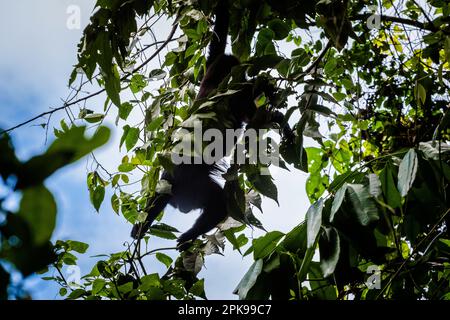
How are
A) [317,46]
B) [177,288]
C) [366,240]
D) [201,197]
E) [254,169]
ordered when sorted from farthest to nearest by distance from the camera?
1. [201,197]
2. [317,46]
3. [177,288]
4. [254,169]
5. [366,240]

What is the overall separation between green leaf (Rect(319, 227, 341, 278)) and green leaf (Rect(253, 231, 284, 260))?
283 mm

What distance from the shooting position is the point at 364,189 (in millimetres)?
1304

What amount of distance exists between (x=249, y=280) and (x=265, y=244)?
0.16 m

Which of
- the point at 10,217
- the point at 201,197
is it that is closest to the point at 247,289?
the point at 10,217

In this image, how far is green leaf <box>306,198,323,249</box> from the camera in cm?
120

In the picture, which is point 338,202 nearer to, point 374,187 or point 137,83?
point 374,187

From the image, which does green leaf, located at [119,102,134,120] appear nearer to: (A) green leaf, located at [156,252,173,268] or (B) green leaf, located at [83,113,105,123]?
(B) green leaf, located at [83,113,105,123]

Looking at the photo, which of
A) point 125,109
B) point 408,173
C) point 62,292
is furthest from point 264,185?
point 62,292

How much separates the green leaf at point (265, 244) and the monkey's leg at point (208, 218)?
207 centimetres

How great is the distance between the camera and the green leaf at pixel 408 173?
48.7 inches

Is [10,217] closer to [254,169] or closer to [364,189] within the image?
[364,189]

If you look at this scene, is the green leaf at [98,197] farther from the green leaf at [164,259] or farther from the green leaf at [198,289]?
the green leaf at [198,289]

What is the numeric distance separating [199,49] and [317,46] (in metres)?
1.05

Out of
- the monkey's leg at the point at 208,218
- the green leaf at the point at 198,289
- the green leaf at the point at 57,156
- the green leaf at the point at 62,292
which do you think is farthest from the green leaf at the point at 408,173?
the monkey's leg at the point at 208,218
